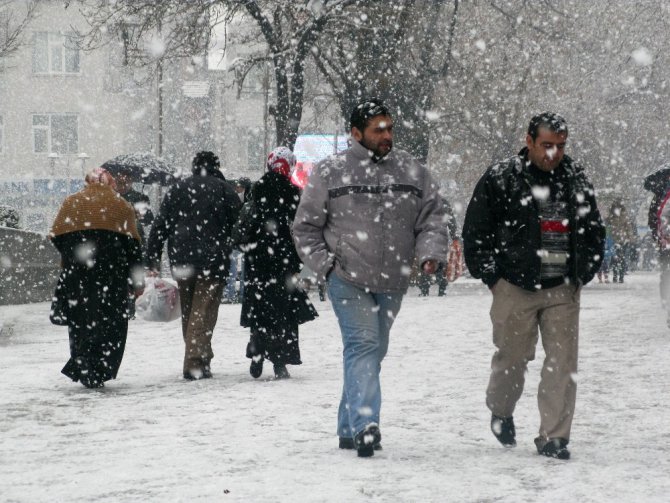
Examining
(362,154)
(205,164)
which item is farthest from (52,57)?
(362,154)

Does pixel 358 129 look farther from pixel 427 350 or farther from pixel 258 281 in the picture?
pixel 427 350

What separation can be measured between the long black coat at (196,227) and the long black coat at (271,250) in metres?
0.31

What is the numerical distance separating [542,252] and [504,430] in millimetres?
985

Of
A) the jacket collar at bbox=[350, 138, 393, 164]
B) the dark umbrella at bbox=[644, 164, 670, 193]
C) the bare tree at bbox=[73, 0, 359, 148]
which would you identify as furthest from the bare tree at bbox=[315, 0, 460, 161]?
the jacket collar at bbox=[350, 138, 393, 164]

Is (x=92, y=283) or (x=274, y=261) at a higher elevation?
(x=274, y=261)

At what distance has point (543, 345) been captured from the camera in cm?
643

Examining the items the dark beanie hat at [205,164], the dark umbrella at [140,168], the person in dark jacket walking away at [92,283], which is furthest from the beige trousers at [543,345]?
the dark umbrella at [140,168]

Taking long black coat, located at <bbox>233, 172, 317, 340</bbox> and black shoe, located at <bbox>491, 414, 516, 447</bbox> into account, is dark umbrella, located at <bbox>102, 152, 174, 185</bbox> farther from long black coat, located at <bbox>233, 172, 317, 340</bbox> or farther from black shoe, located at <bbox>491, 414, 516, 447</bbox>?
black shoe, located at <bbox>491, 414, 516, 447</bbox>

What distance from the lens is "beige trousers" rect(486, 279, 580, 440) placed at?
6320 millimetres

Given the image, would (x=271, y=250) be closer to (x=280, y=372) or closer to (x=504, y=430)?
(x=280, y=372)

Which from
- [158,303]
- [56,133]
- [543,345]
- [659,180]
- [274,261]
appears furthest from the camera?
[56,133]

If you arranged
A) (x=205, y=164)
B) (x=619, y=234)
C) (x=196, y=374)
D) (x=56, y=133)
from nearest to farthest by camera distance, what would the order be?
(x=196, y=374) → (x=205, y=164) → (x=619, y=234) → (x=56, y=133)

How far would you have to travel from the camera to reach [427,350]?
1237cm

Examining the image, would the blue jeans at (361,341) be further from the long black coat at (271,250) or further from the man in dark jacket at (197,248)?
the man in dark jacket at (197,248)
